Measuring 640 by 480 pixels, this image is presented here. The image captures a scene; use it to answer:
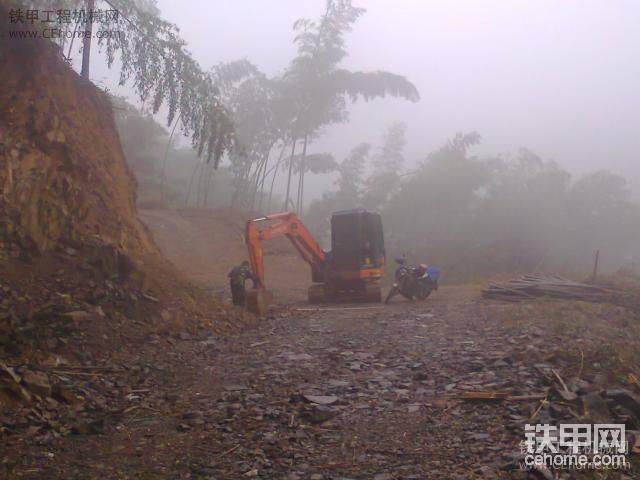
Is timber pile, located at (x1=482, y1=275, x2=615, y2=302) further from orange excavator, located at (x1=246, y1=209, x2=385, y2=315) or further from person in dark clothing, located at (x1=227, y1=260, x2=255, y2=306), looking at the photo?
person in dark clothing, located at (x1=227, y1=260, x2=255, y2=306)

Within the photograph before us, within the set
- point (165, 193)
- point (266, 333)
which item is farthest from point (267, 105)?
point (266, 333)

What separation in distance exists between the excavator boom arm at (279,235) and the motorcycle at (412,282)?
1860 millimetres

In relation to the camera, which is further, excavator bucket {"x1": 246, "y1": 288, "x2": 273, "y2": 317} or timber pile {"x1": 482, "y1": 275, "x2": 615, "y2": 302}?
timber pile {"x1": 482, "y1": 275, "x2": 615, "y2": 302}

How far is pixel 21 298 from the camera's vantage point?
689 cm

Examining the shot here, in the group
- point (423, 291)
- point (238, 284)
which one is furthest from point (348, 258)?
point (238, 284)

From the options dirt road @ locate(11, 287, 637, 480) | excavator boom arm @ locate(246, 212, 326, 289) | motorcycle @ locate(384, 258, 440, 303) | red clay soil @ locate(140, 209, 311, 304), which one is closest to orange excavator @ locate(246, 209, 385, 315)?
excavator boom arm @ locate(246, 212, 326, 289)

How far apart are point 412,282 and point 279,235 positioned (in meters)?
3.65

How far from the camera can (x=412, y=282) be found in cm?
1411

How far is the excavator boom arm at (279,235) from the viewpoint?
11.4 meters

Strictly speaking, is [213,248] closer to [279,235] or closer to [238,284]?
[279,235]

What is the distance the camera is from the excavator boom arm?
11428 mm

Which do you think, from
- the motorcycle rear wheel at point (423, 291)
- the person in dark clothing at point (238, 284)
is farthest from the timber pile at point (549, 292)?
the person in dark clothing at point (238, 284)

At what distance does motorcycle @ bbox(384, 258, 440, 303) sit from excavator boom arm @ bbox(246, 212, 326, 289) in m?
1.86

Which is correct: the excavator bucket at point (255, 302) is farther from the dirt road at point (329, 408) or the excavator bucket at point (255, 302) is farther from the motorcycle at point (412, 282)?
the motorcycle at point (412, 282)
